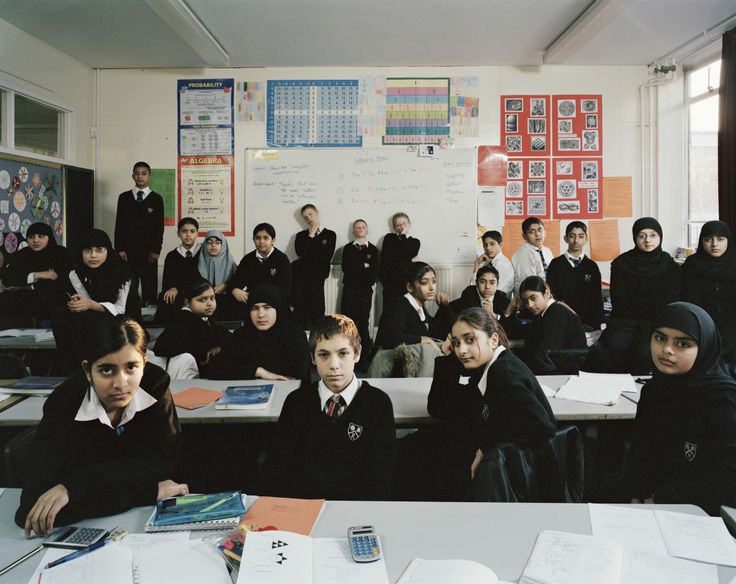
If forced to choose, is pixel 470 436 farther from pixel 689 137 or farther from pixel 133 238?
pixel 689 137

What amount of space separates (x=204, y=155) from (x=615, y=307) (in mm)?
4269

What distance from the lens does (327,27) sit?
15.4 ft

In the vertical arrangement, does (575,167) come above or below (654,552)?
above

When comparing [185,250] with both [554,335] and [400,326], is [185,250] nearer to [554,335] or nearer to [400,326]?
[400,326]

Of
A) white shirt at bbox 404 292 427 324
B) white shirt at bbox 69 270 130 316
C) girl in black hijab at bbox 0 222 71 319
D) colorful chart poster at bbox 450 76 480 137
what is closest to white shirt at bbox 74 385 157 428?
white shirt at bbox 404 292 427 324

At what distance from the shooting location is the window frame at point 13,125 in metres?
4.70

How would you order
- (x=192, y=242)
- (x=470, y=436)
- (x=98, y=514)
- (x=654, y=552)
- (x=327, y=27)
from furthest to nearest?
1. (x=192, y=242)
2. (x=327, y=27)
3. (x=470, y=436)
4. (x=98, y=514)
5. (x=654, y=552)

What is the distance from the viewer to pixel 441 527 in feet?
4.37

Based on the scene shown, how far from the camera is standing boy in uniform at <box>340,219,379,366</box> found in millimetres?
5539

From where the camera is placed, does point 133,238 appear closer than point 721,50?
No

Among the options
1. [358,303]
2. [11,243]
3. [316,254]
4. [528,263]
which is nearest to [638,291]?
[528,263]

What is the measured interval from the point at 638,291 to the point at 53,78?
5564 mm

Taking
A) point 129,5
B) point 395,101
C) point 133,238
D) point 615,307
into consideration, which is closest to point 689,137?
A: point 615,307

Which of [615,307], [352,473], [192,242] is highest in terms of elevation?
[192,242]
